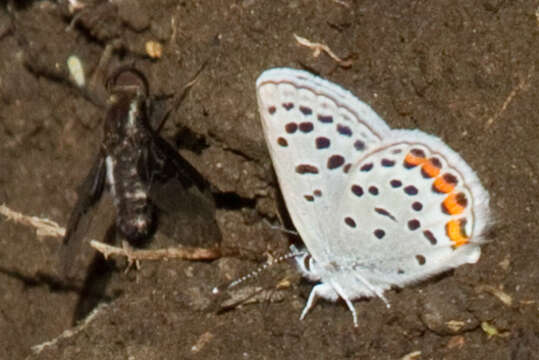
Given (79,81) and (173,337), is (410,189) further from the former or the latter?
(79,81)

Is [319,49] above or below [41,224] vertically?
above

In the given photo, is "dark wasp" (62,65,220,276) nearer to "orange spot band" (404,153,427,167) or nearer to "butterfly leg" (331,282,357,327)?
"butterfly leg" (331,282,357,327)

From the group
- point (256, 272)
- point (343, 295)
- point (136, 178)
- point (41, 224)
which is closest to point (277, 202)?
point (256, 272)

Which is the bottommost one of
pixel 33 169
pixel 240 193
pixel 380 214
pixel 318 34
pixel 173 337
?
pixel 33 169

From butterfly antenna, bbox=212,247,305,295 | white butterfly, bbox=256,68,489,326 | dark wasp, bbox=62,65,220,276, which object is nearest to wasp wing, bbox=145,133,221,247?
dark wasp, bbox=62,65,220,276

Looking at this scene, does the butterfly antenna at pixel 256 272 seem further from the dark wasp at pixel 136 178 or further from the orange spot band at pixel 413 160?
the orange spot band at pixel 413 160

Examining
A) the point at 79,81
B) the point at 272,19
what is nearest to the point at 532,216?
the point at 272,19

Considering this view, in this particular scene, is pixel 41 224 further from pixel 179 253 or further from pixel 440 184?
pixel 440 184
